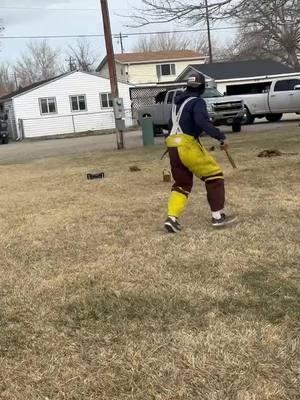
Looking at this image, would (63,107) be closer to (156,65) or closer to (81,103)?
(81,103)

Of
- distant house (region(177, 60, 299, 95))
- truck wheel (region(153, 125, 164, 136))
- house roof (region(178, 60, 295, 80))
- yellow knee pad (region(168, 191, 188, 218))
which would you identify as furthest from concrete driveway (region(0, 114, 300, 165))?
house roof (region(178, 60, 295, 80))

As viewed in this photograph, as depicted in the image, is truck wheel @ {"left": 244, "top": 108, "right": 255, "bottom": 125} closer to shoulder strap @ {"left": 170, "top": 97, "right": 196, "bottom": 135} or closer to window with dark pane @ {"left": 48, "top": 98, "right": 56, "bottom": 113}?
window with dark pane @ {"left": 48, "top": 98, "right": 56, "bottom": 113}

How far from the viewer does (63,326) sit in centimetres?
391

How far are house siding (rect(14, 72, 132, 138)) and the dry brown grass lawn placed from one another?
108 ft

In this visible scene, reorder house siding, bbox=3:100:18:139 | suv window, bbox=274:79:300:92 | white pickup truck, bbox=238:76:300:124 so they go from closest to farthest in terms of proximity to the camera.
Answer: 1. white pickup truck, bbox=238:76:300:124
2. suv window, bbox=274:79:300:92
3. house siding, bbox=3:100:18:139

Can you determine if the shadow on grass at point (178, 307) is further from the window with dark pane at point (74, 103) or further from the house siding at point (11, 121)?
the window with dark pane at point (74, 103)

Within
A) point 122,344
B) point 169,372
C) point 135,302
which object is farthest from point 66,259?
point 169,372

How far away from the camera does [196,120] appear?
6.06 meters

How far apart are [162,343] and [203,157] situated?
3026 mm

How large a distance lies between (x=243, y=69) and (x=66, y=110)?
1362 cm

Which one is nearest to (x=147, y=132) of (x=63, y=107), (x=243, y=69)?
(x=63, y=107)

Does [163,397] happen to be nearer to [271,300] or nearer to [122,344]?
[122,344]

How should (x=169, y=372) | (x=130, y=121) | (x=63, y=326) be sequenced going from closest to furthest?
(x=169, y=372) < (x=63, y=326) < (x=130, y=121)

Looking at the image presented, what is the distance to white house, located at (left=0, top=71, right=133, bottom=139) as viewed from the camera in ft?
131
